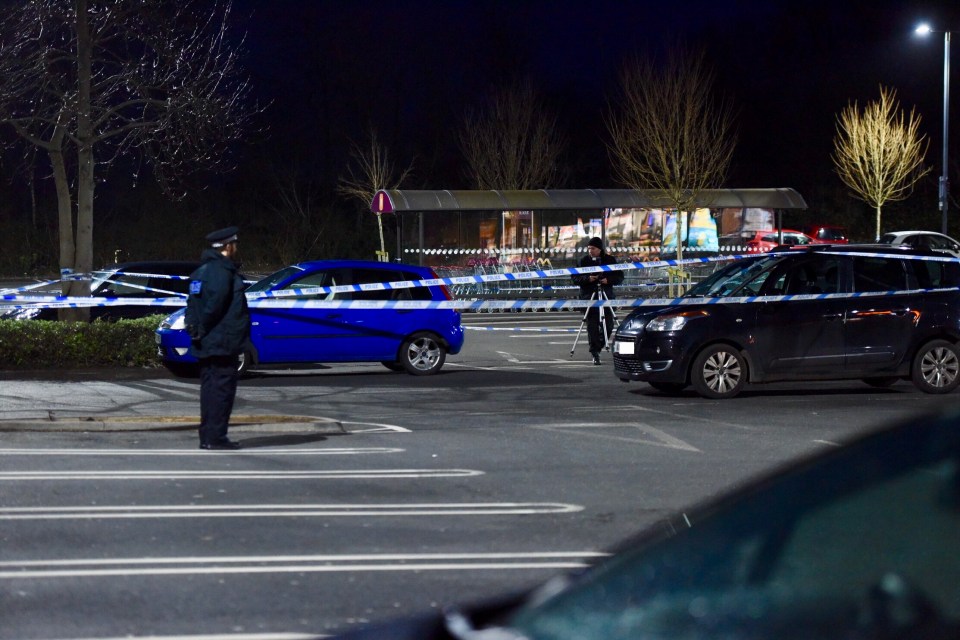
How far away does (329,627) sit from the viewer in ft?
17.0

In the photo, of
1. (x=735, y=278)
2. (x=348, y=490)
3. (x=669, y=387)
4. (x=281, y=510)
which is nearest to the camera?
(x=281, y=510)

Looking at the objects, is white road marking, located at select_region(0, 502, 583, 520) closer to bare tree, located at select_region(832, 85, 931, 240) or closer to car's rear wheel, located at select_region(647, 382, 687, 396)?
car's rear wheel, located at select_region(647, 382, 687, 396)

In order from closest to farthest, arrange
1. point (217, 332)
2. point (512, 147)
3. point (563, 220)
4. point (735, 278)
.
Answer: point (217, 332) < point (735, 278) < point (563, 220) < point (512, 147)

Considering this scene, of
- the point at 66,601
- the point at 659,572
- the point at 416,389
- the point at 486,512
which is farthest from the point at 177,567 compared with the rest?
the point at 416,389

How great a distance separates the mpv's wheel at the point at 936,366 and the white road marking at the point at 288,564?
331 inches

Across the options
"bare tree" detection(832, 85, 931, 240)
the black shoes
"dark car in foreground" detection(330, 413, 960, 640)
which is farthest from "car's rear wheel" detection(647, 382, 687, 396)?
Answer: "bare tree" detection(832, 85, 931, 240)

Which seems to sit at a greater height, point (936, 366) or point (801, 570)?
point (801, 570)

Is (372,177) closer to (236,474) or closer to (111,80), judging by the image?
(111,80)

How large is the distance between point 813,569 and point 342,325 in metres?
13.8

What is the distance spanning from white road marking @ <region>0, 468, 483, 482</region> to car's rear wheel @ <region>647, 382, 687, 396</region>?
5584mm

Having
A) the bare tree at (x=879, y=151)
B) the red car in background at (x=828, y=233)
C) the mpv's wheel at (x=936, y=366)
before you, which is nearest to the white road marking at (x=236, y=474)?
the mpv's wheel at (x=936, y=366)

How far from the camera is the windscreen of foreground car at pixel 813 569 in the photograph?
1.88m

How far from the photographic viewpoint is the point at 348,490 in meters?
8.31

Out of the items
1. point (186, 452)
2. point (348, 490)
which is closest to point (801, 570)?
point (348, 490)
